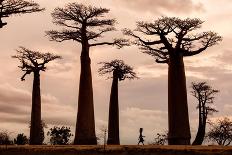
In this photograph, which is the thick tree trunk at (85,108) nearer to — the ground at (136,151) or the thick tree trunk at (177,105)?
the thick tree trunk at (177,105)

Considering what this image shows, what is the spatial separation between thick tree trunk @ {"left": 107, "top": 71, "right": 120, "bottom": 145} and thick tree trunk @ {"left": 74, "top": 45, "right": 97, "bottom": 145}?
5.99 m

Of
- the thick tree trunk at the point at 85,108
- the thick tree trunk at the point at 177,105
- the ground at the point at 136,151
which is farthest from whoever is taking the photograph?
the thick tree trunk at the point at 85,108

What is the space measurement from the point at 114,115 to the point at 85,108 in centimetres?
666

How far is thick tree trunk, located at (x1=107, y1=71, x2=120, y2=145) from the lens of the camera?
36.1 m

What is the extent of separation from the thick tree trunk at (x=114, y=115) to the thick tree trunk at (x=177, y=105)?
28.5ft

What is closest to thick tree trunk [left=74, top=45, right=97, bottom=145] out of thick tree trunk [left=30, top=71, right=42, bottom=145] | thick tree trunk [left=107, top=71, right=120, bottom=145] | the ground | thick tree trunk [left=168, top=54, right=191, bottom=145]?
thick tree trunk [left=168, top=54, right=191, bottom=145]

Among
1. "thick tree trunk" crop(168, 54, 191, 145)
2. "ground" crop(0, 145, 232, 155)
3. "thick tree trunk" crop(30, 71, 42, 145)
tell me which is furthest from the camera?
"thick tree trunk" crop(30, 71, 42, 145)

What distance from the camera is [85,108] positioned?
98.8ft

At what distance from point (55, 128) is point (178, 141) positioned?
22.4 meters

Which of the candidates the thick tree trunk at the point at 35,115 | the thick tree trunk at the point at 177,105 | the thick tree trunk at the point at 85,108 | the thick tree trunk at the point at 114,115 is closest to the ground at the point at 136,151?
the thick tree trunk at the point at 177,105

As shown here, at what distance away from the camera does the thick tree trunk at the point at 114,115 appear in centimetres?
3606

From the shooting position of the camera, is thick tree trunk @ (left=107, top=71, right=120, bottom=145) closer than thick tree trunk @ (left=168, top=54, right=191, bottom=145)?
No

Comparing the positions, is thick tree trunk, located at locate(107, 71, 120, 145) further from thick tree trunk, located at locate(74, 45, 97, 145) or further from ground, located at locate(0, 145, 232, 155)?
ground, located at locate(0, 145, 232, 155)

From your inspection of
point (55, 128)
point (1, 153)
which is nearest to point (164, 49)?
point (1, 153)
